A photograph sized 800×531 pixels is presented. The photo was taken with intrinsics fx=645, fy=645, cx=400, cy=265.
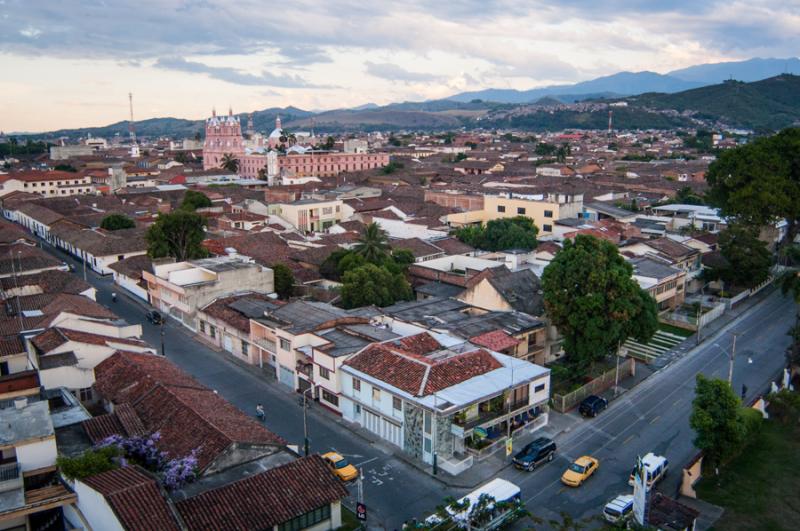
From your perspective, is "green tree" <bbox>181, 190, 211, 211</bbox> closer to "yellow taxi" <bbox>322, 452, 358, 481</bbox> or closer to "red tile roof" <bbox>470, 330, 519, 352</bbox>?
"red tile roof" <bbox>470, 330, 519, 352</bbox>

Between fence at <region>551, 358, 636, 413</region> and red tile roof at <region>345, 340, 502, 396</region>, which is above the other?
red tile roof at <region>345, 340, 502, 396</region>

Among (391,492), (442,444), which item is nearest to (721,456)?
(442,444)

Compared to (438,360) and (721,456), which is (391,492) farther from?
(721,456)

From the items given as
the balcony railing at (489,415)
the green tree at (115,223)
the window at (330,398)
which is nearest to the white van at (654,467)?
the balcony railing at (489,415)

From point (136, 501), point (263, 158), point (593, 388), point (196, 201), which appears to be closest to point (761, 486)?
point (593, 388)

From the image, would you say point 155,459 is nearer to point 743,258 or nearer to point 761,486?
point 761,486

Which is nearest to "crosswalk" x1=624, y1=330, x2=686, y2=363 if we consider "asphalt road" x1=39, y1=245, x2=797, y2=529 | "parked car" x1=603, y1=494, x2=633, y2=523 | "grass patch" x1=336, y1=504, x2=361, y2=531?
"asphalt road" x1=39, y1=245, x2=797, y2=529
